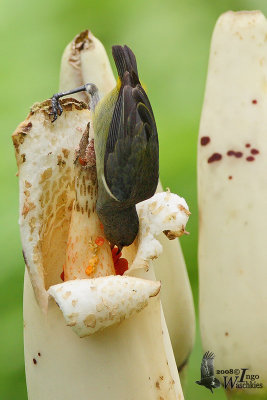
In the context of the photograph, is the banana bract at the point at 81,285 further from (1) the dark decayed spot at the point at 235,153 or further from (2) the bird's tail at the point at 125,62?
(1) the dark decayed spot at the point at 235,153

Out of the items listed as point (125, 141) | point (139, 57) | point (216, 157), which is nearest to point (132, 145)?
point (125, 141)

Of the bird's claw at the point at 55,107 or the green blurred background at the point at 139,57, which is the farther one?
the green blurred background at the point at 139,57

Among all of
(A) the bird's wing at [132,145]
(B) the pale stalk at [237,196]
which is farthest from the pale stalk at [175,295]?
(A) the bird's wing at [132,145]

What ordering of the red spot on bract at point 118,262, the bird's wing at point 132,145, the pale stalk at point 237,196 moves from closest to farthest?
1. the bird's wing at point 132,145
2. the red spot on bract at point 118,262
3. the pale stalk at point 237,196

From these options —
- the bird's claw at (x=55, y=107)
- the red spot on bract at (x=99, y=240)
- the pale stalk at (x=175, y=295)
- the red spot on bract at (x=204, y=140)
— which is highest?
the bird's claw at (x=55, y=107)

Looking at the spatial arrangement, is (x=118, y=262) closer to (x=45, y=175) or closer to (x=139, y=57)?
(x=45, y=175)

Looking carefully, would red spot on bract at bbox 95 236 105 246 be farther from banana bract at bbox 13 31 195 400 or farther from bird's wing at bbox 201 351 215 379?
bird's wing at bbox 201 351 215 379

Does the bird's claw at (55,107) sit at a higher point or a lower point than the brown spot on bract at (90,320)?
higher
